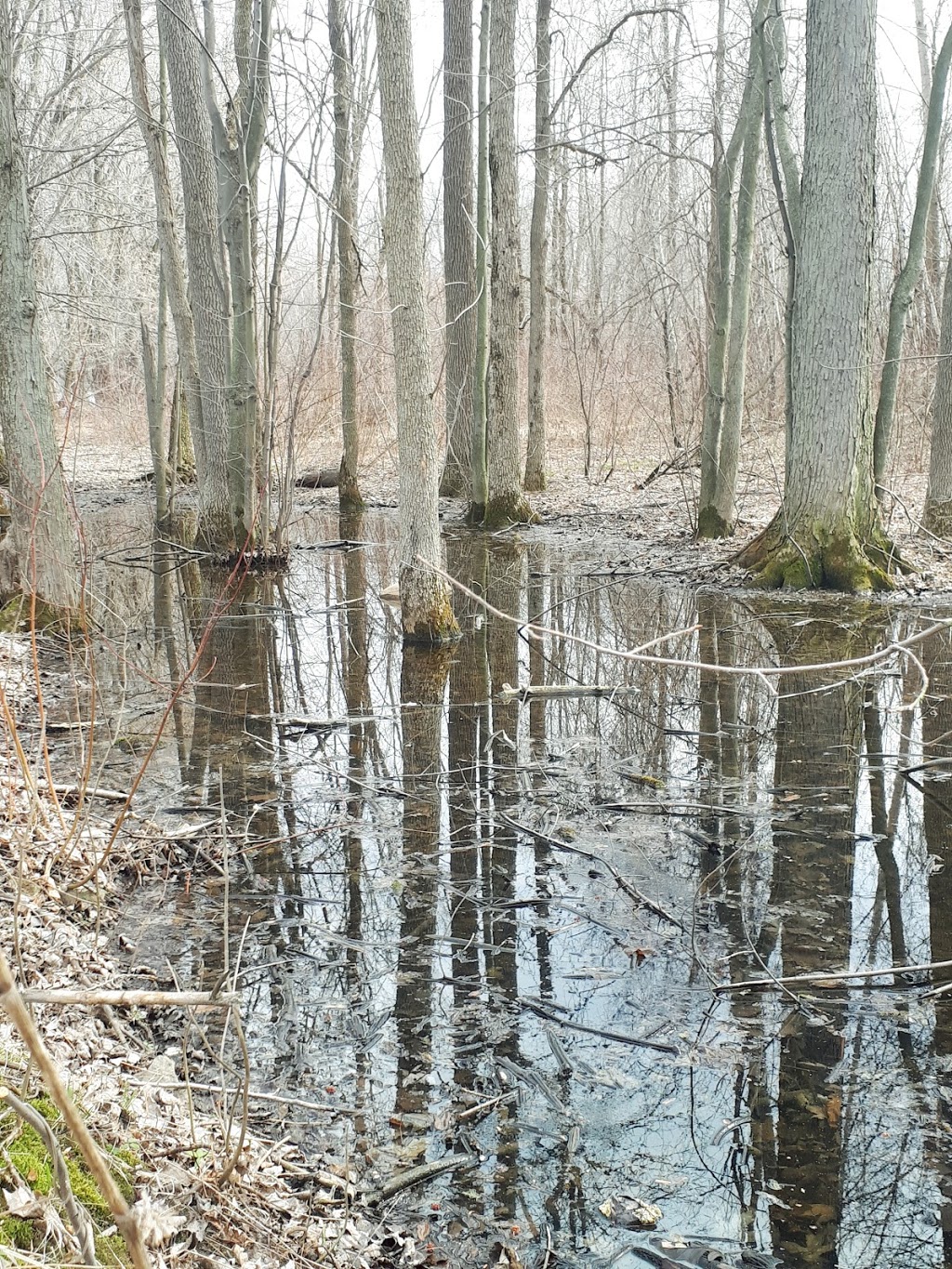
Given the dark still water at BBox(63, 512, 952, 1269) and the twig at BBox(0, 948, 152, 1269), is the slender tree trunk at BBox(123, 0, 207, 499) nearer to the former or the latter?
the dark still water at BBox(63, 512, 952, 1269)

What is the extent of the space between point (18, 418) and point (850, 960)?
752 cm

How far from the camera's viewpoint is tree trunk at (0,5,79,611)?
834 centimetres

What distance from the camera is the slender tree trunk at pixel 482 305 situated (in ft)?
41.3

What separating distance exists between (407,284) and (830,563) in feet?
16.3

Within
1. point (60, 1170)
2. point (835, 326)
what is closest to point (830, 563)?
point (835, 326)

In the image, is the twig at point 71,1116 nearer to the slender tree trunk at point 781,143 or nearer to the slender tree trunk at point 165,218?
the slender tree trunk at point 781,143

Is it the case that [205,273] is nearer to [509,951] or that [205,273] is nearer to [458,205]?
[458,205]

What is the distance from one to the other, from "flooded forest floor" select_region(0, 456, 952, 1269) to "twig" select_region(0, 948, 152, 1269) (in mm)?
1133

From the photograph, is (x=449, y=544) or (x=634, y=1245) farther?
(x=449, y=544)

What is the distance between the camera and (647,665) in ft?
28.9

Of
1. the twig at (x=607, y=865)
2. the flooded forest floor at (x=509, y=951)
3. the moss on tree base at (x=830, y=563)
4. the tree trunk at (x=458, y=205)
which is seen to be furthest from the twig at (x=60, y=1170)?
the tree trunk at (x=458, y=205)

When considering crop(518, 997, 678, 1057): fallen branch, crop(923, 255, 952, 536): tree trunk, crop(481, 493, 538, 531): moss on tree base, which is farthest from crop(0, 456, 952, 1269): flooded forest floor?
crop(481, 493, 538, 531): moss on tree base

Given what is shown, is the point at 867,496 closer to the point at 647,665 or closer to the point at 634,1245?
the point at 647,665

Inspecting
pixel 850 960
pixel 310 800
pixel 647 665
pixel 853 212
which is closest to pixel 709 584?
pixel 647 665
